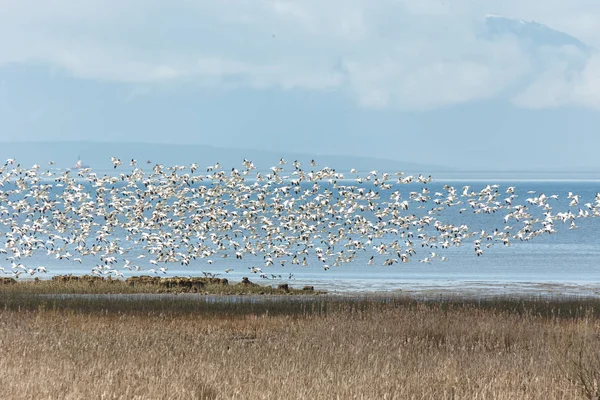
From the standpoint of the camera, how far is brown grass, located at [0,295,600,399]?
10953 mm

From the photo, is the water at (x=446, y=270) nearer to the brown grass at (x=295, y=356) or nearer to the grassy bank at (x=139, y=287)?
the grassy bank at (x=139, y=287)

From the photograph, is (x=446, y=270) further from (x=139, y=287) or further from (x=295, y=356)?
(x=295, y=356)

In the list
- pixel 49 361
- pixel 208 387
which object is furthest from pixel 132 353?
pixel 208 387

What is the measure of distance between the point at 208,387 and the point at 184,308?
13.6 meters

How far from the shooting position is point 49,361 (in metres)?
12.7

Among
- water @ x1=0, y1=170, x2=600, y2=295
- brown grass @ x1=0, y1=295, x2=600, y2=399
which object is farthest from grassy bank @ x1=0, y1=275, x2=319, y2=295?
brown grass @ x1=0, y1=295, x2=600, y2=399

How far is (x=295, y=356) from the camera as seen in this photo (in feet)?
45.7

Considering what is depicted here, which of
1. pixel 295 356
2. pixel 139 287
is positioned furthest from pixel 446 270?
pixel 295 356

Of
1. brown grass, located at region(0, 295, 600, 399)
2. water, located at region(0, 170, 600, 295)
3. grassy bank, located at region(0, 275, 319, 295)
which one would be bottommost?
water, located at region(0, 170, 600, 295)

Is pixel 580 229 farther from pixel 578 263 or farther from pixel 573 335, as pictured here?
pixel 573 335

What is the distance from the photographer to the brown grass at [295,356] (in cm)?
1095

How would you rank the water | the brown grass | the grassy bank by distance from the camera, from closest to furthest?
the brown grass → the grassy bank → the water

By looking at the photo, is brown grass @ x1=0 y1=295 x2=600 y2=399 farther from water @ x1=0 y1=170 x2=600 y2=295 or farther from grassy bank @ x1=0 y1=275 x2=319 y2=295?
water @ x1=0 y1=170 x2=600 y2=295

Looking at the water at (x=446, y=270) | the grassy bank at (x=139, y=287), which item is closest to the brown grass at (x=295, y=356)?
the grassy bank at (x=139, y=287)
